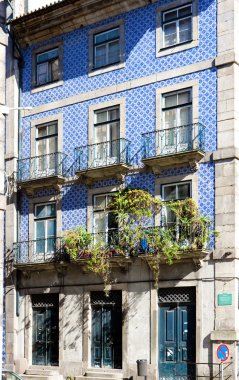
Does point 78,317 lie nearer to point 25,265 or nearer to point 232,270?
point 25,265

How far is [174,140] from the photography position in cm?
2405

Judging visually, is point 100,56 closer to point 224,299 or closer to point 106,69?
point 106,69

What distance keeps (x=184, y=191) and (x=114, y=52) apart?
5.49 m

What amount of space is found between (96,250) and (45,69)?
723 centimetres

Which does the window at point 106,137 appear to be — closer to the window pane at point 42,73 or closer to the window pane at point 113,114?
the window pane at point 113,114

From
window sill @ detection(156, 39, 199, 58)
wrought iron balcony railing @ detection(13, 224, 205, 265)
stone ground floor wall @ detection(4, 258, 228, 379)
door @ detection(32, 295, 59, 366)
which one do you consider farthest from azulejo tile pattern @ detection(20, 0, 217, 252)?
door @ detection(32, 295, 59, 366)

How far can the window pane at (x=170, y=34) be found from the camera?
81.1 feet

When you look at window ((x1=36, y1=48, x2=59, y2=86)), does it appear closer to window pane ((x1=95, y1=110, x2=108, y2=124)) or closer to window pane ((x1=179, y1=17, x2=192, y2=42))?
window pane ((x1=95, y1=110, x2=108, y2=124))

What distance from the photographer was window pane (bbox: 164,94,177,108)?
80.4 feet

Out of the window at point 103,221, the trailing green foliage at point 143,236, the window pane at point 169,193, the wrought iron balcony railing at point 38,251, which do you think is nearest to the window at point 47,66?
the window at point 103,221

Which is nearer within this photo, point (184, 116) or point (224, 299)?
point (224, 299)

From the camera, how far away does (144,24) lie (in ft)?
83.6

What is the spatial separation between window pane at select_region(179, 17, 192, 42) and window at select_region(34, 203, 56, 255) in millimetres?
7082

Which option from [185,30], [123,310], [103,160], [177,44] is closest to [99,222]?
[103,160]
